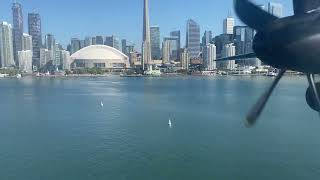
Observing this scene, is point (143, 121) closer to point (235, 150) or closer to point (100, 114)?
point (100, 114)

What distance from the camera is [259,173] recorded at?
32.8 metres

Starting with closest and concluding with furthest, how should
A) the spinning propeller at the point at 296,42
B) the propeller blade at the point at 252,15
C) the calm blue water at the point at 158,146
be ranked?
the spinning propeller at the point at 296,42 < the propeller blade at the point at 252,15 < the calm blue water at the point at 158,146

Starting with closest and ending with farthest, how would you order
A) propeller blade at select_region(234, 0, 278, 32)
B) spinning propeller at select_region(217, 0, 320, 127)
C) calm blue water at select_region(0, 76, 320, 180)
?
spinning propeller at select_region(217, 0, 320, 127) → propeller blade at select_region(234, 0, 278, 32) → calm blue water at select_region(0, 76, 320, 180)

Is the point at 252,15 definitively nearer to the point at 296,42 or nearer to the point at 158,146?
the point at 296,42

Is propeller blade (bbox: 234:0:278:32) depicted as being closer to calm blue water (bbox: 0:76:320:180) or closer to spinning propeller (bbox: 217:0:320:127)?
spinning propeller (bbox: 217:0:320:127)

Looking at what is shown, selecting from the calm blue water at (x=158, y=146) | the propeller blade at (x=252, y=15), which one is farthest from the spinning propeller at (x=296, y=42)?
the calm blue water at (x=158, y=146)

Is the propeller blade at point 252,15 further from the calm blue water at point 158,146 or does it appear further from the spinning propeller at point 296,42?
the calm blue water at point 158,146

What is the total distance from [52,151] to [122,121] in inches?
769

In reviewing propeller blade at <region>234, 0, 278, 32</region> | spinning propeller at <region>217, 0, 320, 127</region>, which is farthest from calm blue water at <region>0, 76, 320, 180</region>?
spinning propeller at <region>217, 0, 320, 127</region>

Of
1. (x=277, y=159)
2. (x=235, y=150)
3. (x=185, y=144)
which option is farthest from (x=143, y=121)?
(x=277, y=159)

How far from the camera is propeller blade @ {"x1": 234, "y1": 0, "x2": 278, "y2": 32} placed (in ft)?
30.5

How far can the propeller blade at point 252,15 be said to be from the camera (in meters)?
9.30

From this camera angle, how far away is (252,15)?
956 cm

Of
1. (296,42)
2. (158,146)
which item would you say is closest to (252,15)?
(296,42)
